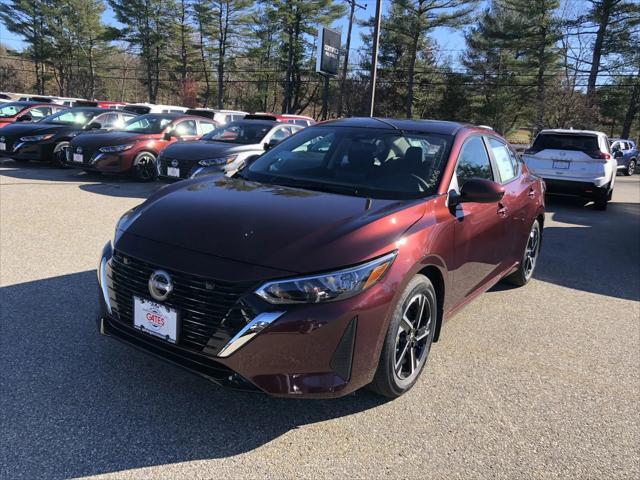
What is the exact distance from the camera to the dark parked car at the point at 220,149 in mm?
9336

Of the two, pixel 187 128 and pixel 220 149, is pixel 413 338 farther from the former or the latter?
pixel 187 128

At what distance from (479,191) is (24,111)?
15.8 m

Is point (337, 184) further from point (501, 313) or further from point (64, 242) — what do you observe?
point (64, 242)

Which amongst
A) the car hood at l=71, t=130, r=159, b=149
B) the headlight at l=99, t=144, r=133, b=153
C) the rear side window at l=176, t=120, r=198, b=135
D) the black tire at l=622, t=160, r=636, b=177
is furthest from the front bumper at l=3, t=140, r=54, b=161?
the black tire at l=622, t=160, r=636, b=177

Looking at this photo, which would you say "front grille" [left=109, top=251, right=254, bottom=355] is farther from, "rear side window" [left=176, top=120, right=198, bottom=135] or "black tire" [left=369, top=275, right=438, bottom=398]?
"rear side window" [left=176, top=120, right=198, bottom=135]

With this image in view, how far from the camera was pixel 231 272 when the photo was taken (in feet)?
8.06

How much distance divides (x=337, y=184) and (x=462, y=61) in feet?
154

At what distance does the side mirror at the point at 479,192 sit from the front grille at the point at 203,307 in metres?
1.70

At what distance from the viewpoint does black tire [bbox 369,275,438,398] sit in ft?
9.09

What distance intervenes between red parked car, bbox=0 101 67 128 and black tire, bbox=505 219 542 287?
46.4ft

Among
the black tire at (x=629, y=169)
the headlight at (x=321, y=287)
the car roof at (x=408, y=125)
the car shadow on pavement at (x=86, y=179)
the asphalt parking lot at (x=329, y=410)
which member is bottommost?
the asphalt parking lot at (x=329, y=410)

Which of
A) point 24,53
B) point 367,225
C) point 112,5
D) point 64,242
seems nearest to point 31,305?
point 64,242

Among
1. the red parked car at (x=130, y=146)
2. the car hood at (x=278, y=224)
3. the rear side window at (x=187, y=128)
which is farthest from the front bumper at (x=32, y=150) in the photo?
the car hood at (x=278, y=224)

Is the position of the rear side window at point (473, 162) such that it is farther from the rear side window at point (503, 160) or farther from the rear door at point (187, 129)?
the rear door at point (187, 129)
